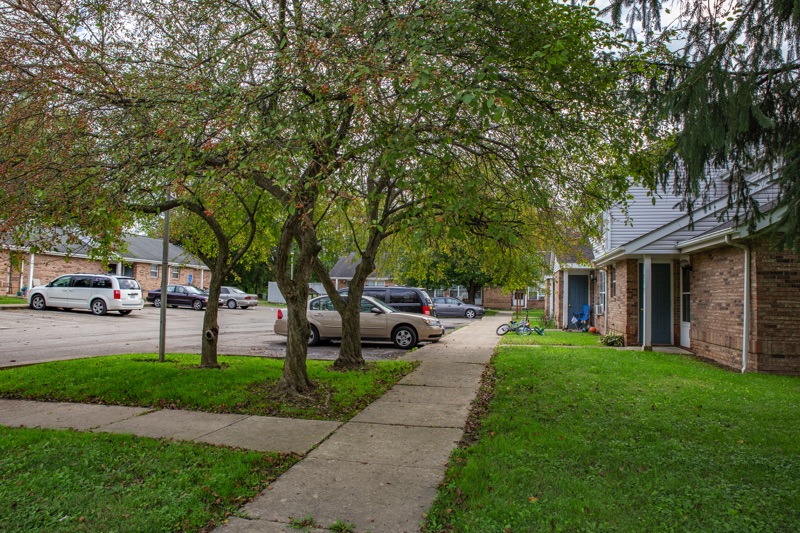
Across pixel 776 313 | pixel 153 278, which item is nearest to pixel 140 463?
pixel 776 313

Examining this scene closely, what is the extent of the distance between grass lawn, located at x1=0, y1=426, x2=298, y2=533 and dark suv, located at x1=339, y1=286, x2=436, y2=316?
1267 centimetres

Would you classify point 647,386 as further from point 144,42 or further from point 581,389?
point 144,42

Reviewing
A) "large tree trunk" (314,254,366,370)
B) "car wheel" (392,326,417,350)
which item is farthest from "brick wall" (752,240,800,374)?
"car wheel" (392,326,417,350)

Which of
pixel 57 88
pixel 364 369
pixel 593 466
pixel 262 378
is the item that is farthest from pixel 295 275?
pixel 593 466

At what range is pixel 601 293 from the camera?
20.1 metres

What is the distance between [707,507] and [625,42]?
16.0 feet

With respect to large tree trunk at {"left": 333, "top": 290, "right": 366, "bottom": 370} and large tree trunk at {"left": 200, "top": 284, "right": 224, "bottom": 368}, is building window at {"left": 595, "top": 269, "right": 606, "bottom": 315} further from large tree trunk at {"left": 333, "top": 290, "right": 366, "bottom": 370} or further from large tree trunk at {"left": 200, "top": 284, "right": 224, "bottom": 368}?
large tree trunk at {"left": 200, "top": 284, "right": 224, "bottom": 368}

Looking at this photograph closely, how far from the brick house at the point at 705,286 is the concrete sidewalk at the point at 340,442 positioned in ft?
12.7

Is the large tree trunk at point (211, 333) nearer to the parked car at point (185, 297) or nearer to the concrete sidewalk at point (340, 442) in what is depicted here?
the concrete sidewalk at point (340, 442)

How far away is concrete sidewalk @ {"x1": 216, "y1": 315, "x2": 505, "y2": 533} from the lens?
3.89 m

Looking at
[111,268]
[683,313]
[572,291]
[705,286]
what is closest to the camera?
[705,286]

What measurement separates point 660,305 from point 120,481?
47.6 feet

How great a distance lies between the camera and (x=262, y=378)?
905 cm

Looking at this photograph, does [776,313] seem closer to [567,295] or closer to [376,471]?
[376,471]
